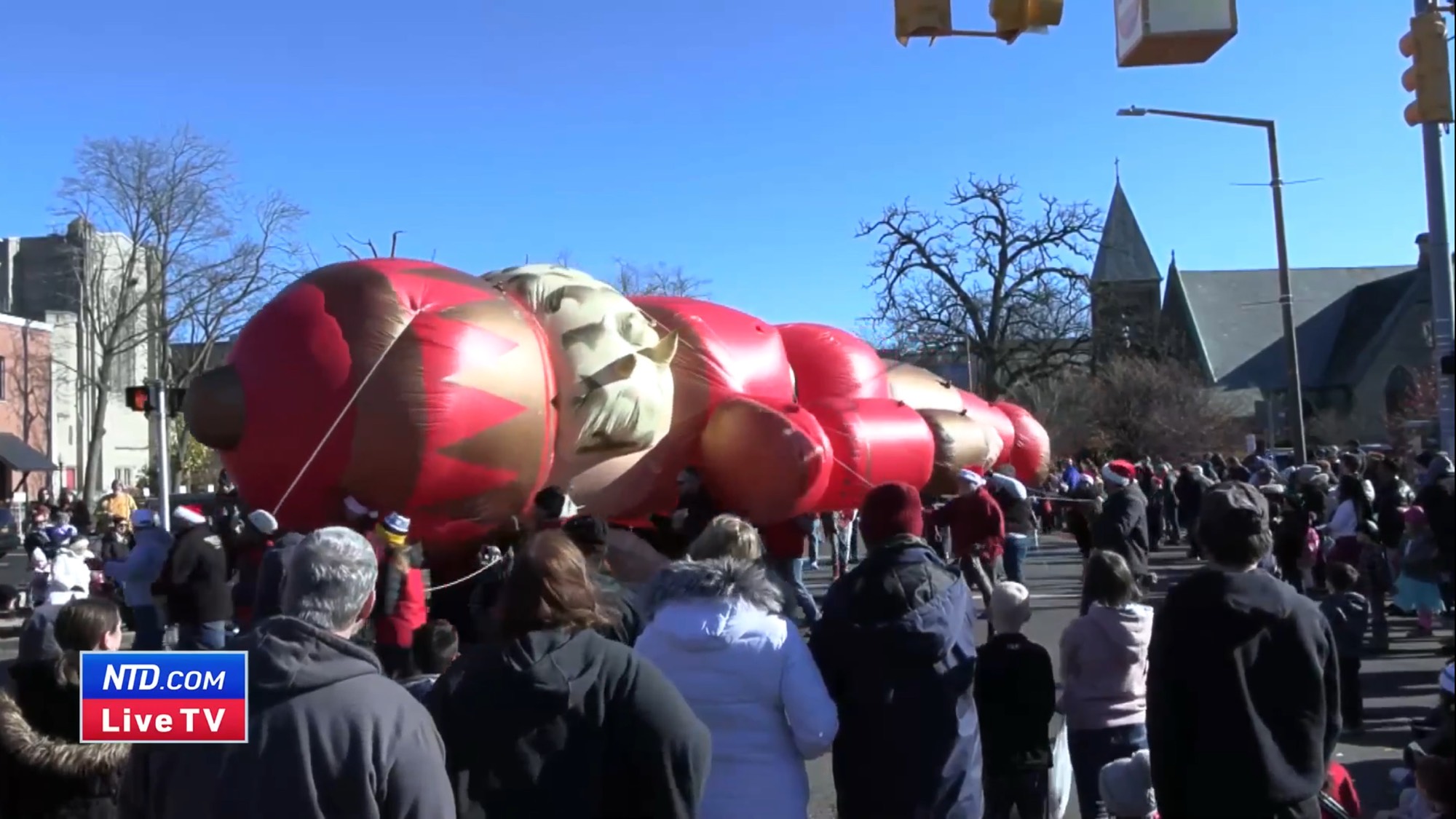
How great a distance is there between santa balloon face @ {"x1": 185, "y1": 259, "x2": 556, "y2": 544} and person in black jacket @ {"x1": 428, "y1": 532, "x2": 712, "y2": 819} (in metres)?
5.16

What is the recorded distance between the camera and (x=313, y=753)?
2580 millimetres

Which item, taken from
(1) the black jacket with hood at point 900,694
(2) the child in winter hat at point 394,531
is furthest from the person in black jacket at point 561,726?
(2) the child in winter hat at point 394,531

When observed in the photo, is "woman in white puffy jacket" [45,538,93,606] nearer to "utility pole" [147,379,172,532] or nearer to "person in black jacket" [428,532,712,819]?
"utility pole" [147,379,172,532]

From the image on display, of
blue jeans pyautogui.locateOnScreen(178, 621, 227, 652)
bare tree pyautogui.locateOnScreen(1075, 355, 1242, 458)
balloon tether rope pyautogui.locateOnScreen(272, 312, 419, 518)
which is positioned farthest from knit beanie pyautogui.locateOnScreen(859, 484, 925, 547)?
bare tree pyautogui.locateOnScreen(1075, 355, 1242, 458)

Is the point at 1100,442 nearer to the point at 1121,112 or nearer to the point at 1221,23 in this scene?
the point at 1121,112

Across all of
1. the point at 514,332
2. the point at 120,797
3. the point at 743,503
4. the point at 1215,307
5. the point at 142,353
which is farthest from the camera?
the point at 1215,307

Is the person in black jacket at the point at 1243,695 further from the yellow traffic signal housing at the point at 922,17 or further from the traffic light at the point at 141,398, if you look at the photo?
the traffic light at the point at 141,398

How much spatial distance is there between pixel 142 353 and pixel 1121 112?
43327 millimetres

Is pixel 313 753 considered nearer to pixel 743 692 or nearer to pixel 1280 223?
pixel 743 692

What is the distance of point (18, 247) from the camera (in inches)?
1922

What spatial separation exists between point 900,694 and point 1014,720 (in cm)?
93

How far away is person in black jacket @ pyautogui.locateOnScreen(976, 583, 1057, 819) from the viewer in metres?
4.69

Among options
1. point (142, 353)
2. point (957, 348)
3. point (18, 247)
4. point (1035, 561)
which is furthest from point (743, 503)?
point (18, 247)

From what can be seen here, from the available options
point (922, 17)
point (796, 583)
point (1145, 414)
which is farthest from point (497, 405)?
point (1145, 414)
